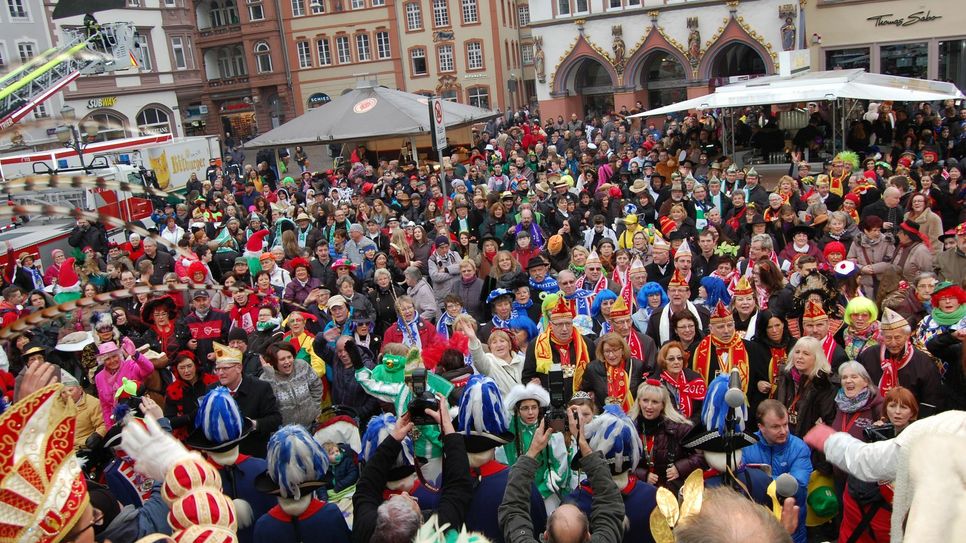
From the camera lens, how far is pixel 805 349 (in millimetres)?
5484

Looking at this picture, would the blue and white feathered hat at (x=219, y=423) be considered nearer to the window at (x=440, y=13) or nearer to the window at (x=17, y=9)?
the window at (x=17, y=9)

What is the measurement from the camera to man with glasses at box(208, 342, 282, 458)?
18.7ft

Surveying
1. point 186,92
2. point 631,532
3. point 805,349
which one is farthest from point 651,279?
point 186,92

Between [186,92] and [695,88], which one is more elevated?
[186,92]

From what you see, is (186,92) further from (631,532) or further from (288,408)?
(631,532)

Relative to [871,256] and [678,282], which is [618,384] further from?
[871,256]

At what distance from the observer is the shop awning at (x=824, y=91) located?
1515 cm

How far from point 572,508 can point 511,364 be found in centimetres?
Answer: 321

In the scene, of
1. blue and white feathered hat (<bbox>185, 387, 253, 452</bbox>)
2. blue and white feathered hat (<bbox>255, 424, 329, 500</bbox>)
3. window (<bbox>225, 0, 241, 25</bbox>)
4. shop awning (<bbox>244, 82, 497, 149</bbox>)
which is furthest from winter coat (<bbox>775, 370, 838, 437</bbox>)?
window (<bbox>225, 0, 241, 25</bbox>)

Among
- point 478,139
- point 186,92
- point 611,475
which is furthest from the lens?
point 186,92

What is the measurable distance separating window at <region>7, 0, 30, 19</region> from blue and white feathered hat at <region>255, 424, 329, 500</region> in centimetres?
4121

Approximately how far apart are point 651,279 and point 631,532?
16.7 ft

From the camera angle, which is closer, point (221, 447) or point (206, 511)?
point (206, 511)

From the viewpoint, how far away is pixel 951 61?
29.3 m
